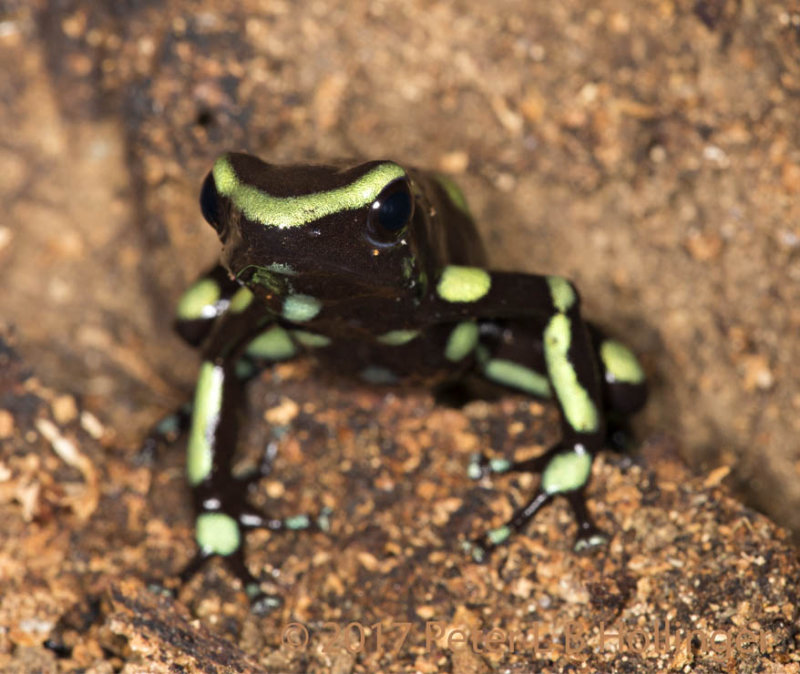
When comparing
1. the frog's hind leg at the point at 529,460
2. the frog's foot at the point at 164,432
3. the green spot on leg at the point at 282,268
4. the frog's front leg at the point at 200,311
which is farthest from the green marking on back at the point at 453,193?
the frog's foot at the point at 164,432

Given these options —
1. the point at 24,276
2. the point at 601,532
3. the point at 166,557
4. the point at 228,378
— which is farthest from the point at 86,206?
the point at 601,532

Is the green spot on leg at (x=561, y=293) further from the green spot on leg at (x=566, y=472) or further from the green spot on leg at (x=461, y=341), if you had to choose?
the green spot on leg at (x=566, y=472)

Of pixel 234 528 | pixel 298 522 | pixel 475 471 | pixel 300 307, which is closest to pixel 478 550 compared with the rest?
pixel 475 471

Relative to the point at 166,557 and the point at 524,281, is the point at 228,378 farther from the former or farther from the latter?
the point at 524,281

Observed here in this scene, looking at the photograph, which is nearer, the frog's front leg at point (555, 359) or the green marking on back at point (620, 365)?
the frog's front leg at point (555, 359)

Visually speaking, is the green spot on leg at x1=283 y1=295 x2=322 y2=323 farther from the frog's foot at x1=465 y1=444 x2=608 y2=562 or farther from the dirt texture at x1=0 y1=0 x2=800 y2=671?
the frog's foot at x1=465 y1=444 x2=608 y2=562

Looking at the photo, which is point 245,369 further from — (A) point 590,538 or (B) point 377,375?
(A) point 590,538
